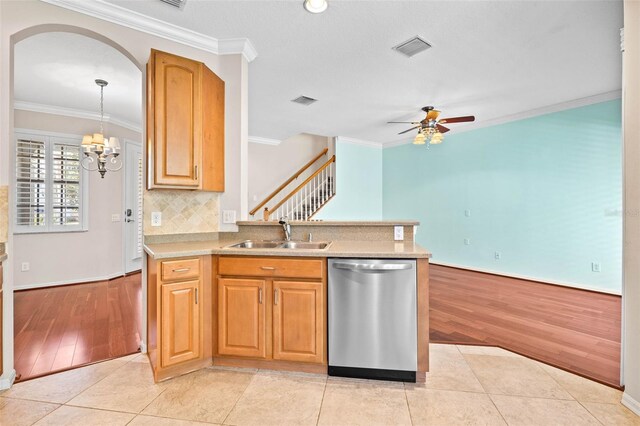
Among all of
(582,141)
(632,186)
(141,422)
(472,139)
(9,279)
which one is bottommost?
(141,422)

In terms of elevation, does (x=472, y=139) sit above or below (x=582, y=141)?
above

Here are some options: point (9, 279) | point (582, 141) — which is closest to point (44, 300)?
point (9, 279)

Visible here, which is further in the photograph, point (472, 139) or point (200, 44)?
point (472, 139)

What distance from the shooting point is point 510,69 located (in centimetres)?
361

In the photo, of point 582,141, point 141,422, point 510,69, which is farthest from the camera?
point 582,141

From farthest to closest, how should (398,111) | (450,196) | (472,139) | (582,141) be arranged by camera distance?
(450,196), (472,139), (398,111), (582,141)

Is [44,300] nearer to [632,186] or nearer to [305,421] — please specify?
[305,421]

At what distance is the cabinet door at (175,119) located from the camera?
2402mm

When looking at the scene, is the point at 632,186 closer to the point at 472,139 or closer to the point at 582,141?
the point at 582,141

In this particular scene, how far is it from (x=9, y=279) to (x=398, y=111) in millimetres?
5165

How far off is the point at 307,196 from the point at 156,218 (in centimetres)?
433

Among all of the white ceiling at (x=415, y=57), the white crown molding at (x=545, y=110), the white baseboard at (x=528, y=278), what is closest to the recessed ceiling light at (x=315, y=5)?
the white ceiling at (x=415, y=57)

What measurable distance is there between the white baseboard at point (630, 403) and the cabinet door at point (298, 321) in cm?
191

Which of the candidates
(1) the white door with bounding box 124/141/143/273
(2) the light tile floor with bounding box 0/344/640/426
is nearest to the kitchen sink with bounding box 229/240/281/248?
(2) the light tile floor with bounding box 0/344/640/426
